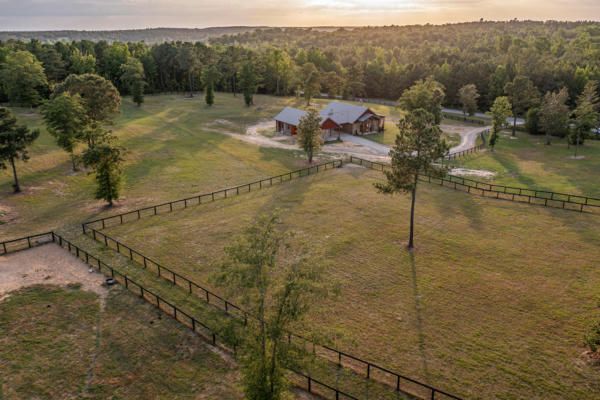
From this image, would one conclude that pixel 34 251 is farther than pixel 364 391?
Yes

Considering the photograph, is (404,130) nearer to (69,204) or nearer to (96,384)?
(96,384)

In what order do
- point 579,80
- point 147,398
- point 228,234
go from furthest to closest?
1. point 579,80
2. point 228,234
3. point 147,398

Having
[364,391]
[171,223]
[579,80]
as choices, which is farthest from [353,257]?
[579,80]

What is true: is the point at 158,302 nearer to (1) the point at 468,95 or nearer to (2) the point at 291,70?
(1) the point at 468,95

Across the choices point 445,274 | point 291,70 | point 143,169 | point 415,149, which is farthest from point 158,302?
point 291,70

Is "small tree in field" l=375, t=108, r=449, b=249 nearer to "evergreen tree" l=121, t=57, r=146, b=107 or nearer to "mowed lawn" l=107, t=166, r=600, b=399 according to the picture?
"mowed lawn" l=107, t=166, r=600, b=399

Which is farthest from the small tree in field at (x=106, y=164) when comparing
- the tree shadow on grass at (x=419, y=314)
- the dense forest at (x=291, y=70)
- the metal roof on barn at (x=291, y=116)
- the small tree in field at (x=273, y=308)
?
the dense forest at (x=291, y=70)

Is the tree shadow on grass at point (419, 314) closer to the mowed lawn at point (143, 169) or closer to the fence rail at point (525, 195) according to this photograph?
the fence rail at point (525, 195)

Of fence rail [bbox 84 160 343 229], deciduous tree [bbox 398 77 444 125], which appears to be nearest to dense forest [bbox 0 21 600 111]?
deciduous tree [bbox 398 77 444 125]
